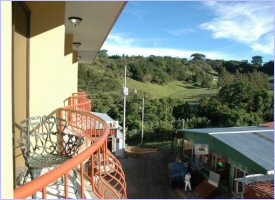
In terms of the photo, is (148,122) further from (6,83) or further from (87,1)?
(6,83)

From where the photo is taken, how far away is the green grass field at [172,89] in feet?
140

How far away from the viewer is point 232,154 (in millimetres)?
11141

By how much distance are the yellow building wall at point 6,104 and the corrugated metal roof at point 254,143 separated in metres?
9.48

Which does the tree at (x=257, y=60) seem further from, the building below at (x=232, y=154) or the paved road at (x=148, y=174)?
the building below at (x=232, y=154)

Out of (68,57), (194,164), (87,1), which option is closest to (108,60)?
(194,164)

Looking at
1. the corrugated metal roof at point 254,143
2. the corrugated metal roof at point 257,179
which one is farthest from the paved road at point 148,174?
the corrugated metal roof at point 257,179

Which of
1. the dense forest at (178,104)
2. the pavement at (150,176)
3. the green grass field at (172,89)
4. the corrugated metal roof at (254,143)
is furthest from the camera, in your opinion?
the green grass field at (172,89)

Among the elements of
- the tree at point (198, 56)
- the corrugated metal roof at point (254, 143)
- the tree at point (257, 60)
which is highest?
the tree at point (198, 56)

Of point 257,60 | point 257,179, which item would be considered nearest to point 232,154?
point 257,179

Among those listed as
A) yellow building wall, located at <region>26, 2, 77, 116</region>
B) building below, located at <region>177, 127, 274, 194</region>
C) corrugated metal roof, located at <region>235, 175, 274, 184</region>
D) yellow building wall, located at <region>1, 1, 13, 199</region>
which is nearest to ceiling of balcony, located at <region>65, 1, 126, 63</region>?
yellow building wall, located at <region>26, 2, 77, 116</region>

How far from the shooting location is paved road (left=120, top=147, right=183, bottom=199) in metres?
12.2

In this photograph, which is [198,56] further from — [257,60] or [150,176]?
[150,176]

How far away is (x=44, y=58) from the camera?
13.5ft

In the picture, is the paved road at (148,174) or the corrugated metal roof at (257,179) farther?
the paved road at (148,174)
